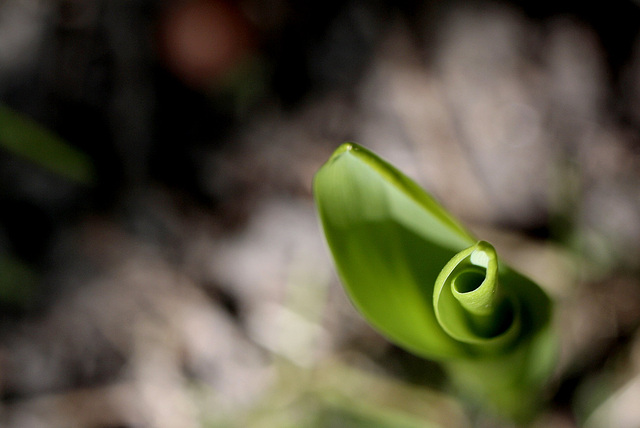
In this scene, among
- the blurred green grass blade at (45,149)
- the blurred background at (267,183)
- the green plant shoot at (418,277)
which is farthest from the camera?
the blurred green grass blade at (45,149)

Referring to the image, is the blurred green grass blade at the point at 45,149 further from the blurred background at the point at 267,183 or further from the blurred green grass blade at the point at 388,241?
the blurred green grass blade at the point at 388,241

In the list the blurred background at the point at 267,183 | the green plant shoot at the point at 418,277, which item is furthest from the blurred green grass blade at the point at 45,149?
the green plant shoot at the point at 418,277

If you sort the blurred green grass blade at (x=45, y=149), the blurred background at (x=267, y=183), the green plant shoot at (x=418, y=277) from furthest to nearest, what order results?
the blurred green grass blade at (x=45, y=149) → the blurred background at (x=267, y=183) → the green plant shoot at (x=418, y=277)

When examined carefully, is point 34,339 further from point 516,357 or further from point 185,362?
point 516,357

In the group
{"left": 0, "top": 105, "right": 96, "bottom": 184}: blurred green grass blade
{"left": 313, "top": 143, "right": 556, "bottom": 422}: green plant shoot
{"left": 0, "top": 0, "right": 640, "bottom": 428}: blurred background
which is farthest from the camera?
{"left": 0, "top": 105, "right": 96, "bottom": 184}: blurred green grass blade

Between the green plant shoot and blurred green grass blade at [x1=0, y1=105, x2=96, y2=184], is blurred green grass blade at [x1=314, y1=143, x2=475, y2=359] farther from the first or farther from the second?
blurred green grass blade at [x1=0, y1=105, x2=96, y2=184]

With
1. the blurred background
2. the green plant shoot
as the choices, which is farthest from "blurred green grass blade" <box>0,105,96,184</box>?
the green plant shoot

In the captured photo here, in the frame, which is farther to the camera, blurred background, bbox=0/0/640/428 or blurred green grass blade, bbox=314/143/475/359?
blurred background, bbox=0/0/640/428
